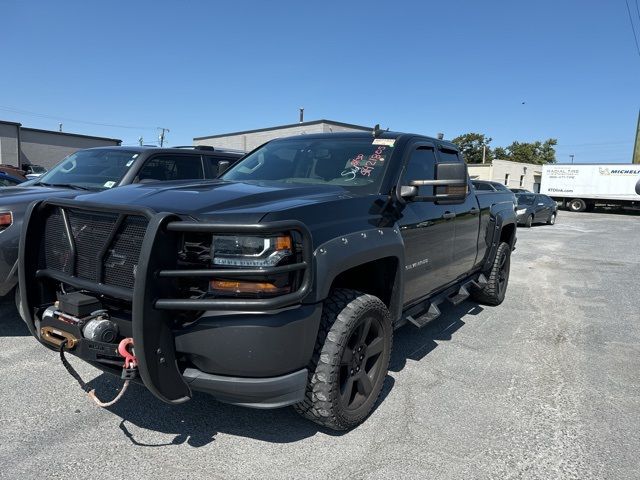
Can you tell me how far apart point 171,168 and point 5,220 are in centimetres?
220

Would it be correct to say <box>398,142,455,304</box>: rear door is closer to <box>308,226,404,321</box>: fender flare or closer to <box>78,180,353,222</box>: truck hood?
<box>308,226,404,321</box>: fender flare

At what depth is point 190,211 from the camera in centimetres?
238

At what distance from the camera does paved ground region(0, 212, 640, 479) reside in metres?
2.57

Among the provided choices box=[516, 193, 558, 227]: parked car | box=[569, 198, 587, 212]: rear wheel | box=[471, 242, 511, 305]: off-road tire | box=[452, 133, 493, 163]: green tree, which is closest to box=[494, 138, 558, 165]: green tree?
box=[452, 133, 493, 163]: green tree

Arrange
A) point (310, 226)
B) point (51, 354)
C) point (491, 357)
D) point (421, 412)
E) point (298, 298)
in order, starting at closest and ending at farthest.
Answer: point (298, 298) → point (310, 226) → point (421, 412) → point (51, 354) → point (491, 357)

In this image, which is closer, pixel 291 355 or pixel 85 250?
pixel 291 355

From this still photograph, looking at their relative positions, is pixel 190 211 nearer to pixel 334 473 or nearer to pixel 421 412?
pixel 334 473

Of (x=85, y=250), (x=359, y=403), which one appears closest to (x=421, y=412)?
(x=359, y=403)

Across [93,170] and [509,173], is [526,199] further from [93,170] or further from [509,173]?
[509,173]

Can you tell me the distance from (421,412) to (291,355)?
52.5 inches

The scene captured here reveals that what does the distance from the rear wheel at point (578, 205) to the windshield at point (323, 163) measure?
115 feet

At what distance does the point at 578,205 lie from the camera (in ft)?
112

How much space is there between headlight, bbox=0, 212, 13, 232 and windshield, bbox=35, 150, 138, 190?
1287 millimetres

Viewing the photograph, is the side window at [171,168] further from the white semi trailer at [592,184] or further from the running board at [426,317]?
the white semi trailer at [592,184]
